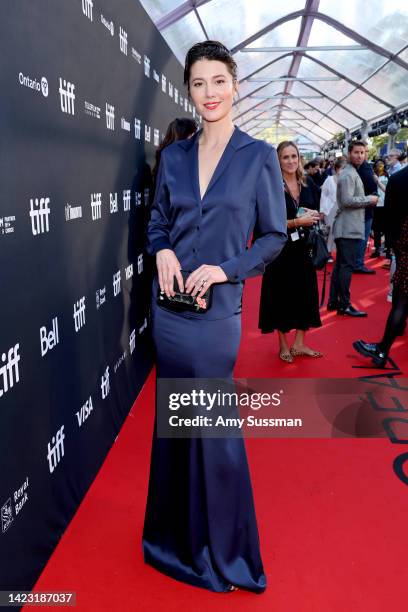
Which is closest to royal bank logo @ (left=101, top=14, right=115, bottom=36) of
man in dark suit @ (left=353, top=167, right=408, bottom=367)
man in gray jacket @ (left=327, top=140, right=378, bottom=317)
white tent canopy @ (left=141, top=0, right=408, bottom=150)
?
A: man in dark suit @ (left=353, top=167, right=408, bottom=367)

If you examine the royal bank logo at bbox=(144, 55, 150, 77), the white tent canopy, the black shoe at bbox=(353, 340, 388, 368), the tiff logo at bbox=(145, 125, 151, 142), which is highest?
the white tent canopy

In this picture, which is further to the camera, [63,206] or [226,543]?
[63,206]

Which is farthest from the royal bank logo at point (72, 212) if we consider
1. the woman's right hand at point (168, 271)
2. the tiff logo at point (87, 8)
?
the tiff logo at point (87, 8)

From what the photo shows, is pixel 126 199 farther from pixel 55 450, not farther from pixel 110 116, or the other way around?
pixel 55 450

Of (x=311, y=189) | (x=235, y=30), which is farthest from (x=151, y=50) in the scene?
(x=235, y=30)

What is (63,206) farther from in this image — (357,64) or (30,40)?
(357,64)

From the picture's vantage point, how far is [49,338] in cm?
204

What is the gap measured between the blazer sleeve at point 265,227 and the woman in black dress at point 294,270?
7.19 feet

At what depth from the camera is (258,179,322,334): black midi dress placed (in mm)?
4125

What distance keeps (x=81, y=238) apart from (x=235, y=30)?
376 inches

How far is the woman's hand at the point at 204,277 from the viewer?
1.67 meters

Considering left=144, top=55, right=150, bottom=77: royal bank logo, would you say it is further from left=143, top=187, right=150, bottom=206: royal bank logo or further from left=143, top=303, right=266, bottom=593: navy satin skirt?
left=143, top=303, right=266, bottom=593: navy satin skirt

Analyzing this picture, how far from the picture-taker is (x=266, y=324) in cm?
428

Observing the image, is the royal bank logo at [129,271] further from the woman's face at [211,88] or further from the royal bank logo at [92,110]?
the woman's face at [211,88]
